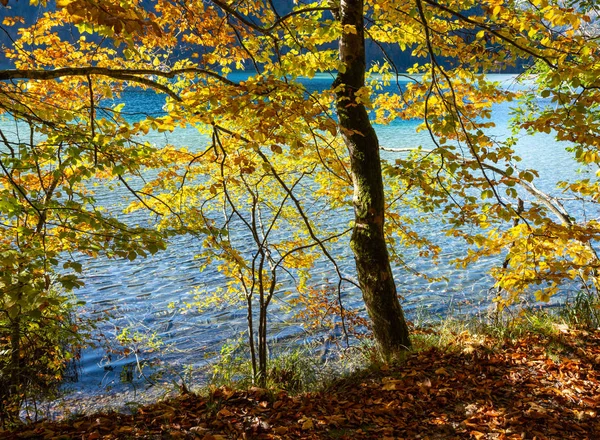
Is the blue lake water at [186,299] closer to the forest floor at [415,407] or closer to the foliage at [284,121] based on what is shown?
the foliage at [284,121]

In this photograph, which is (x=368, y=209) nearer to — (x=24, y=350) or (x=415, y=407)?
A: (x=415, y=407)

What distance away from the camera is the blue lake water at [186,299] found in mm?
7156

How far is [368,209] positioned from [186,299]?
218 inches

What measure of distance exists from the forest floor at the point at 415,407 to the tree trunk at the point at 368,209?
494mm

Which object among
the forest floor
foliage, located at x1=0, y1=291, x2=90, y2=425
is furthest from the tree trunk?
foliage, located at x1=0, y1=291, x2=90, y2=425

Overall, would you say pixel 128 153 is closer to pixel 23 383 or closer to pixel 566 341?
pixel 23 383

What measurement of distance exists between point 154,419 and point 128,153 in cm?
206

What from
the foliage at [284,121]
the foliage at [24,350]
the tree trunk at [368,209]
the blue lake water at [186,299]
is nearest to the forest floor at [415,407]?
the tree trunk at [368,209]

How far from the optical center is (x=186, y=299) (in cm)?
899

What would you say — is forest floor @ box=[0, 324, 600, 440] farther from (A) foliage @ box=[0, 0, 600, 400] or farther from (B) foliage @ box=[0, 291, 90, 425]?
(B) foliage @ box=[0, 291, 90, 425]

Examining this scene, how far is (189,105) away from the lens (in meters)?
3.37

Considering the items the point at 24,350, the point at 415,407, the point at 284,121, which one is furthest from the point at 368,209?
the point at 24,350

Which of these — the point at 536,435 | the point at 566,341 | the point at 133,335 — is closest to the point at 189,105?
the point at 536,435

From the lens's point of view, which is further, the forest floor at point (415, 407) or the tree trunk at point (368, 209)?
the tree trunk at point (368, 209)
